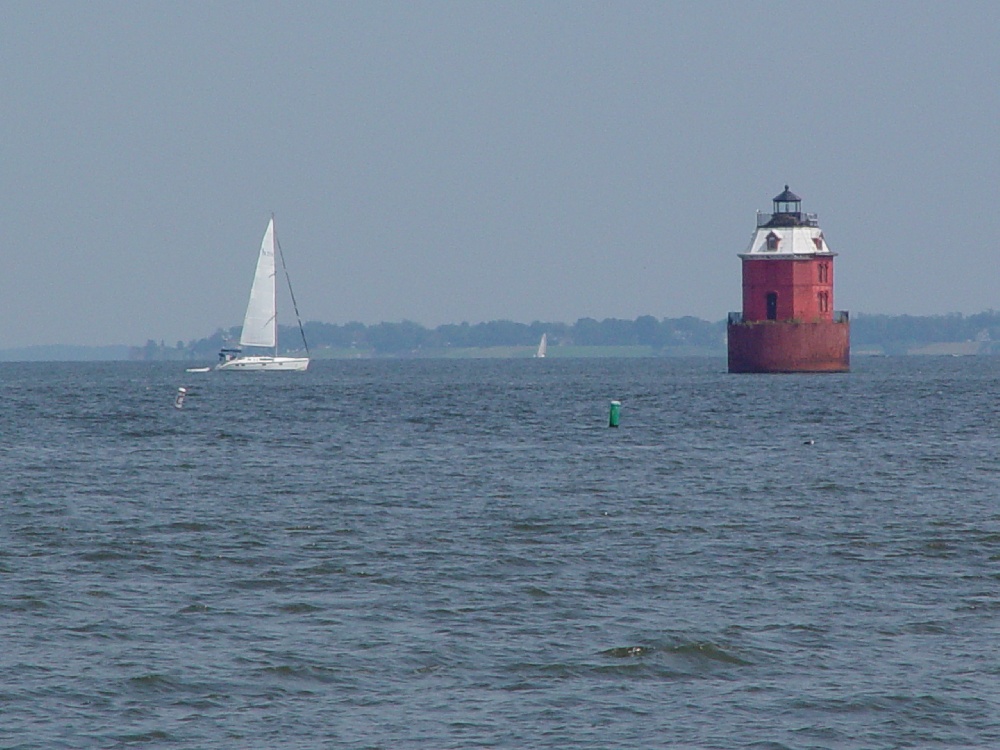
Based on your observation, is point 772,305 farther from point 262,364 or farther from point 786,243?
point 262,364

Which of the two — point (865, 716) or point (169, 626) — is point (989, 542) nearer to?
point (865, 716)

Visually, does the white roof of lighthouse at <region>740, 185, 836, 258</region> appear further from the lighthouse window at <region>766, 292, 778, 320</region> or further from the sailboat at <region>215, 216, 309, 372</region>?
the sailboat at <region>215, 216, 309, 372</region>

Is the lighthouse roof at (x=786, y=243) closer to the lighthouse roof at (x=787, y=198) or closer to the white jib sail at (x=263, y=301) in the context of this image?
the lighthouse roof at (x=787, y=198)

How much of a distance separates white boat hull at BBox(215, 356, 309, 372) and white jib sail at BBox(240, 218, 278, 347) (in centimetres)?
377

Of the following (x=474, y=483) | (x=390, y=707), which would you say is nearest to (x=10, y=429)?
(x=474, y=483)

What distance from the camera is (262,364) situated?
13875 cm

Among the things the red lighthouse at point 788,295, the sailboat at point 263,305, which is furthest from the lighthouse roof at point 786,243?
the sailboat at point 263,305

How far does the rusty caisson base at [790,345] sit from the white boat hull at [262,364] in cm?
4942

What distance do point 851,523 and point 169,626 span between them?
13840mm

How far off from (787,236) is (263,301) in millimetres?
51319

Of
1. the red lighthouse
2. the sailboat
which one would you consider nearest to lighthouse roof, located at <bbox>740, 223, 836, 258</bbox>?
the red lighthouse

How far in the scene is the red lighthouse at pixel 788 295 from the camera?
99.8 m

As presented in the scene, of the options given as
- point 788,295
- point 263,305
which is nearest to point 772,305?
point 788,295

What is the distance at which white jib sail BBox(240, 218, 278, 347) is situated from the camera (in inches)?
5276
